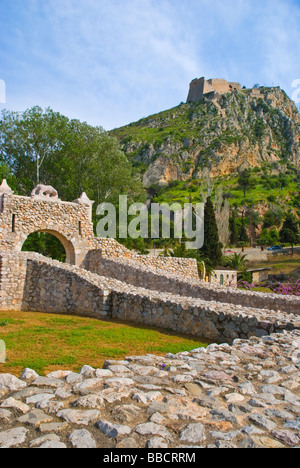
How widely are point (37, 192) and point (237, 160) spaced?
92484mm

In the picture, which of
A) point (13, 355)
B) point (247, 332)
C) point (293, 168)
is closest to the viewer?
point (13, 355)

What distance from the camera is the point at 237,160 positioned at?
4018 inches

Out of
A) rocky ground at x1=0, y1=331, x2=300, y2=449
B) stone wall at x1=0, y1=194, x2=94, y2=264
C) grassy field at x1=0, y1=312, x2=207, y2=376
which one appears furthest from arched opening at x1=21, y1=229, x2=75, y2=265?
rocky ground at x1=0, y1=331, x2=300, y2=449

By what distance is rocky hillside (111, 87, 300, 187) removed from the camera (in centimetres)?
10206

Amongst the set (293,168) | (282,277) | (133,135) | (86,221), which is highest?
(133,135)

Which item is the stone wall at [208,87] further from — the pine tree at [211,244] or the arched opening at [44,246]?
the arched opening at [44,246]

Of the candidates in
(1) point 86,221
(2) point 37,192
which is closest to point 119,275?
(1) point 86,221

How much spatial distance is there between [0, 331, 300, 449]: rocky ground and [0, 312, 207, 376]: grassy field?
4.44 ft

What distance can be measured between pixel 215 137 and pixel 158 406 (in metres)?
109

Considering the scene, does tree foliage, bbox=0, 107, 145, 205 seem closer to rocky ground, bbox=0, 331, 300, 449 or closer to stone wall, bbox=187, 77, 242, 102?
rocky ground, bbox=0, 331, 300, 449

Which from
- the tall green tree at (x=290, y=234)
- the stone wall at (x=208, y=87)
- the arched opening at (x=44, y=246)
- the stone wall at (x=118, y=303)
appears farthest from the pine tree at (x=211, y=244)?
the stone wall at (x=208, y=87)

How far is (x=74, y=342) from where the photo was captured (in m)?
6.86

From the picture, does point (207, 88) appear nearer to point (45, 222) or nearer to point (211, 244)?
point (211, 244)

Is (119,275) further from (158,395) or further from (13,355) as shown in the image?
(158,395)
